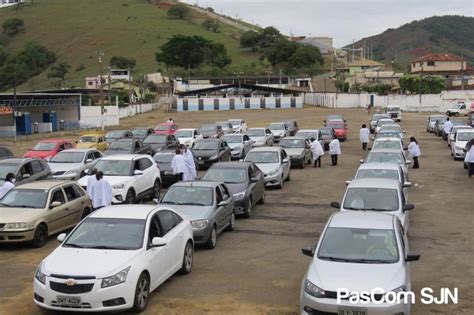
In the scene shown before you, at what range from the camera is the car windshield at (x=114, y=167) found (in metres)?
19.6

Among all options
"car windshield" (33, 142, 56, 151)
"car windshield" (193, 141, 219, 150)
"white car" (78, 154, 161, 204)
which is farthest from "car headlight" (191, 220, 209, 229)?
"car windshield" (33, 142, 56, 151)

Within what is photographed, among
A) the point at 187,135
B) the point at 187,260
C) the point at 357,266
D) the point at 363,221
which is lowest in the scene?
the point at 187,260

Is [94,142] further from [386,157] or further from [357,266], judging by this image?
[357,266]

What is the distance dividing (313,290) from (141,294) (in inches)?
103

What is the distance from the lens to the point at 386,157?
72.9 ft

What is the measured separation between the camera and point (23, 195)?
15.1 meters

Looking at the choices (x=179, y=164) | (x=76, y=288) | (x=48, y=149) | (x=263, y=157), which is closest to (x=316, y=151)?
(x=263, y=157)

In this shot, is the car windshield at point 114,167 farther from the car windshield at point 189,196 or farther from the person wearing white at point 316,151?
the person wearing white at point 316,151

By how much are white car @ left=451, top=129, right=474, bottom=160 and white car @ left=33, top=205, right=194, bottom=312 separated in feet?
73.3

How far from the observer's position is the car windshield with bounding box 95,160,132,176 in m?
19.6

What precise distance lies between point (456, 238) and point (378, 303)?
731 cm

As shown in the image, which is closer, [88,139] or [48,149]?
[48,149]

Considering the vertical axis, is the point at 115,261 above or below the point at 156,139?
above

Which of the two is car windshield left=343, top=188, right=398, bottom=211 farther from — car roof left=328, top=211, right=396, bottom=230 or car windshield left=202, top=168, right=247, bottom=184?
car windshield left=202, top=168, right=247, bottom=184
